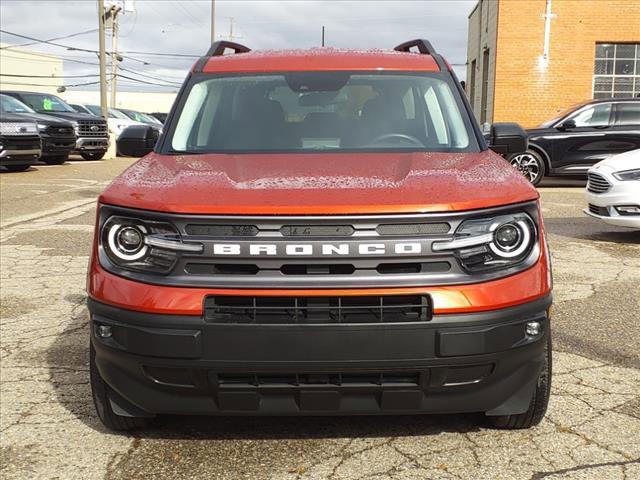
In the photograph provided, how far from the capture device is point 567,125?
13734 millimetres

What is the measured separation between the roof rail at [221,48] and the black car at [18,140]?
11962 mm

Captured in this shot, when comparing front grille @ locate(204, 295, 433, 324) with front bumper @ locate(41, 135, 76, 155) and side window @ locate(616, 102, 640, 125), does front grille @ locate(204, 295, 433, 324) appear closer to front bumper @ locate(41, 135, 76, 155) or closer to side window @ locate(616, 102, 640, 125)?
side window @ locate(616, 102, 640, 125)

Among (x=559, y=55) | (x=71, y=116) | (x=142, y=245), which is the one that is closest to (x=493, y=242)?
(x=142, y=245)

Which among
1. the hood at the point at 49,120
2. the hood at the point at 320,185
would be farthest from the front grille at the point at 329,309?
the hood at the point at 49,120

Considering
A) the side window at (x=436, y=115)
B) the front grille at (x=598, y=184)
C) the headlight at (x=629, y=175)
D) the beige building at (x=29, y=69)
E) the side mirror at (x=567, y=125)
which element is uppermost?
the beige building at (x=29, y=69)

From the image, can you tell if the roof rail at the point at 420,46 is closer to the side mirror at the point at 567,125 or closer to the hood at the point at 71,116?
the side mirror at the point at 567,125

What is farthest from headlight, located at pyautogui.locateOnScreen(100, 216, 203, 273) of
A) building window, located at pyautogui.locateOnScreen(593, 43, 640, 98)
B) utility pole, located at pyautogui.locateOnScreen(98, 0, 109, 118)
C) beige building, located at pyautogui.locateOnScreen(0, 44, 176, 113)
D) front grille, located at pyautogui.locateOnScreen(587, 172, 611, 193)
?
beige building, located at pyautogui.locateOnScreen(0, 44, 176, 113)

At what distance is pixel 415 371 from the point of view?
2.72 meters

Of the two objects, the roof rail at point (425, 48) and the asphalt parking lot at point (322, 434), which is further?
the roof rail at point (425, 48)

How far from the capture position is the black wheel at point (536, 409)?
3104 mm

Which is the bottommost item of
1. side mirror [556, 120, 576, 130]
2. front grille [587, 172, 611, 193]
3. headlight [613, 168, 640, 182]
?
front grille [587, 172, 611, 193]

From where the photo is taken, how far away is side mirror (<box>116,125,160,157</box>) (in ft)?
14.0

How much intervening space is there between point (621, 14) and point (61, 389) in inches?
842

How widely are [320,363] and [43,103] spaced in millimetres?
19742
